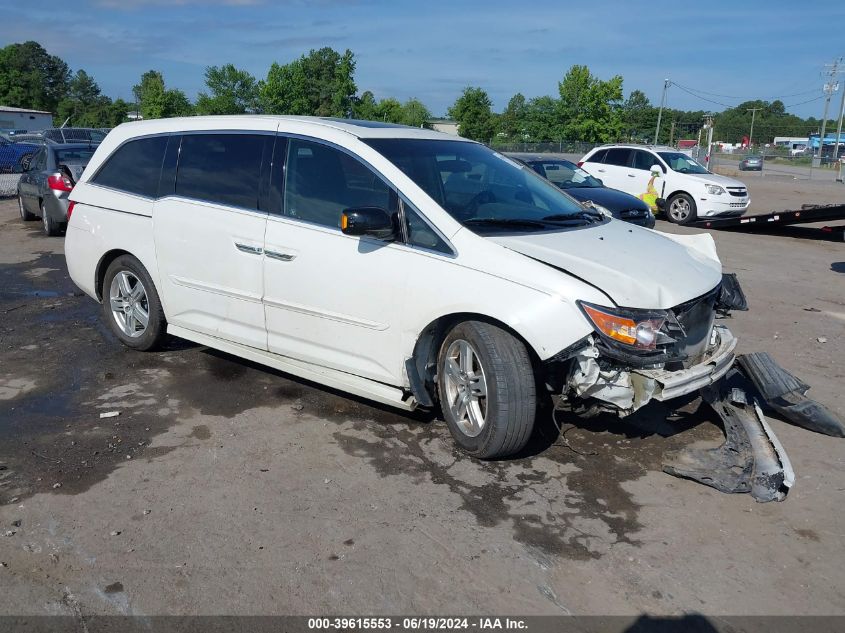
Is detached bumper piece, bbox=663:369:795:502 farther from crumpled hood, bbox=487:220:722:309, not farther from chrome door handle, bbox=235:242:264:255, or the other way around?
chrome door handle, bbox=235:242:264:255

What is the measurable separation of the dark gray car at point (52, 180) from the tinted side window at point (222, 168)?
7.69 metres

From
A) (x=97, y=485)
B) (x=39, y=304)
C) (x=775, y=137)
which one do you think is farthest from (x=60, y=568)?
(x=775, y=137)

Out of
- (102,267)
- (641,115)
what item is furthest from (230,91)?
(102,267)

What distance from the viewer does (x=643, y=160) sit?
18.8m

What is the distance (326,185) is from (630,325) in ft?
7.24

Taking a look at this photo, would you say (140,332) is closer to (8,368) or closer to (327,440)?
(8,368)

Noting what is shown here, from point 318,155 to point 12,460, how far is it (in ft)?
8.73

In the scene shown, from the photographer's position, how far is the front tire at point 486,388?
13.6 ft

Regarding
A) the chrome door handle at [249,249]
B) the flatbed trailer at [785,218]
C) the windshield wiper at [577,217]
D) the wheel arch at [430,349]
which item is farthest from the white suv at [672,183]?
the wheel arch at [430,349]

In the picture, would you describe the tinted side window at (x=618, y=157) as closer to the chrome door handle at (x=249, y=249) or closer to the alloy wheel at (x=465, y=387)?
the chrome door handle at (x=249, y=249)

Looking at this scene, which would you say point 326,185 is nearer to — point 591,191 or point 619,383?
point 619,383

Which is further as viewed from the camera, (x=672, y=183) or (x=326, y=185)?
(x=672, y=183)

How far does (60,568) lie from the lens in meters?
3.35

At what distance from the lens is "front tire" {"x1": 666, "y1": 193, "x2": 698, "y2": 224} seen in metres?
17.6
